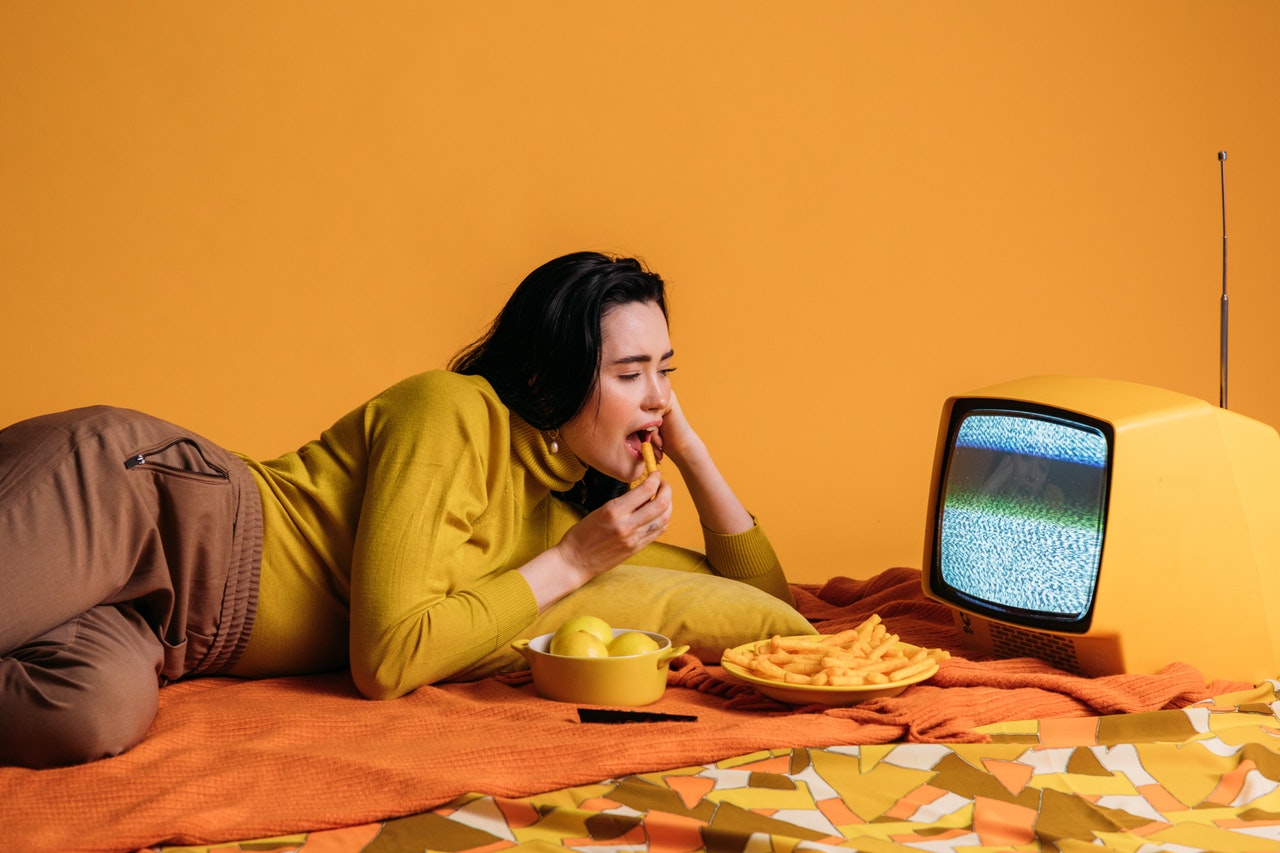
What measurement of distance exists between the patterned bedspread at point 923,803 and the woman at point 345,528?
43 centimetres

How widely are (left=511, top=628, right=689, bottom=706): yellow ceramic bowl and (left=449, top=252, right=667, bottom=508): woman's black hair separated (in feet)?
1.40

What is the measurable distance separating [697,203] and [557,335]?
183cm

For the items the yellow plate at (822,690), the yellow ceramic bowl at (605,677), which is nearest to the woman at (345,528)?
the yellow ceramic bowl at (605,677)

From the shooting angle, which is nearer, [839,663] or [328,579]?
[839,663]

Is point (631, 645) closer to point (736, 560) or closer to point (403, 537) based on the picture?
point (403, 537)

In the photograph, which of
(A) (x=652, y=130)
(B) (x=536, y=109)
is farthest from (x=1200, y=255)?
(B) (x=536, y=109)

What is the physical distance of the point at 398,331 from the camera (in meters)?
3.80

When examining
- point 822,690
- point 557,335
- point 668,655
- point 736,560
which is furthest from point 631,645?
point 736,560

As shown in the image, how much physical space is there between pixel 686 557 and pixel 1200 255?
96.5 inches

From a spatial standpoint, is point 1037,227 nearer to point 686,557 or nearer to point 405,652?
point 686,557

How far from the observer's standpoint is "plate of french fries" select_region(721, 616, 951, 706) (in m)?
1.96

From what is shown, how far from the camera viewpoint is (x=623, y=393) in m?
2.25

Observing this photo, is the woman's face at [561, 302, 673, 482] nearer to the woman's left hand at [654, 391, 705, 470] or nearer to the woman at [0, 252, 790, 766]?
the woman at [0, 252, 790, 766]

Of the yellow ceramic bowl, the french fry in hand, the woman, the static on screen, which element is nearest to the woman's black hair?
the woman
